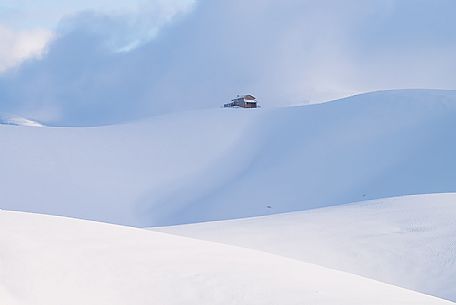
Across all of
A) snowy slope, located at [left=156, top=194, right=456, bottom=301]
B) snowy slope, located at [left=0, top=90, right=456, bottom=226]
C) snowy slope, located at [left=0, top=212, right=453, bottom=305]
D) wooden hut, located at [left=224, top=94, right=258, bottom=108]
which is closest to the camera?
snowy slope, located at [left=0, top=212, right=453, bottom=305]

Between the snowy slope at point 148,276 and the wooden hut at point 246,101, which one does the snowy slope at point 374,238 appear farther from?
the wooden hut at point 246,101

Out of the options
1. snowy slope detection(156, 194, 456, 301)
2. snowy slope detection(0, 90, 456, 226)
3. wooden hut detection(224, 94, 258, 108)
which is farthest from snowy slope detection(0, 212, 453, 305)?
wooden hut detection(224, 94, 258, 108)

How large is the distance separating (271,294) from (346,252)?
5.40m

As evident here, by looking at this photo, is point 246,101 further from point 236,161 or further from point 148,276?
point 148,276

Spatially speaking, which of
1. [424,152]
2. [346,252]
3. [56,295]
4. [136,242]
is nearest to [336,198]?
[424,152]

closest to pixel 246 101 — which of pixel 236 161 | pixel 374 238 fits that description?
pixel 236 161

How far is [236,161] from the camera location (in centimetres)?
3142

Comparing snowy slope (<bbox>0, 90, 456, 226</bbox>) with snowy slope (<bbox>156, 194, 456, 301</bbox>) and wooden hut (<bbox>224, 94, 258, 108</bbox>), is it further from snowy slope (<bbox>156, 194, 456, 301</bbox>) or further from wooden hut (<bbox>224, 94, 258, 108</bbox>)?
wooden hut (<bbox>224, 94, 258, 108</bbox>)

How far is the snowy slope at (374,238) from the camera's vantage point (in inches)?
447

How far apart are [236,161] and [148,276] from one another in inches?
946

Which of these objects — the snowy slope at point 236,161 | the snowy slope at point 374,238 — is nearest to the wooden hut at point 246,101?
the snowy slope at point 236,161

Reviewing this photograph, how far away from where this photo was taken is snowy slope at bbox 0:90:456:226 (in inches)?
1027

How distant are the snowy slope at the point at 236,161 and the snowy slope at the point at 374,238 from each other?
9.78 metres

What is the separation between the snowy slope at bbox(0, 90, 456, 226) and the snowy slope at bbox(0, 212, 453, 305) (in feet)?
54.3
